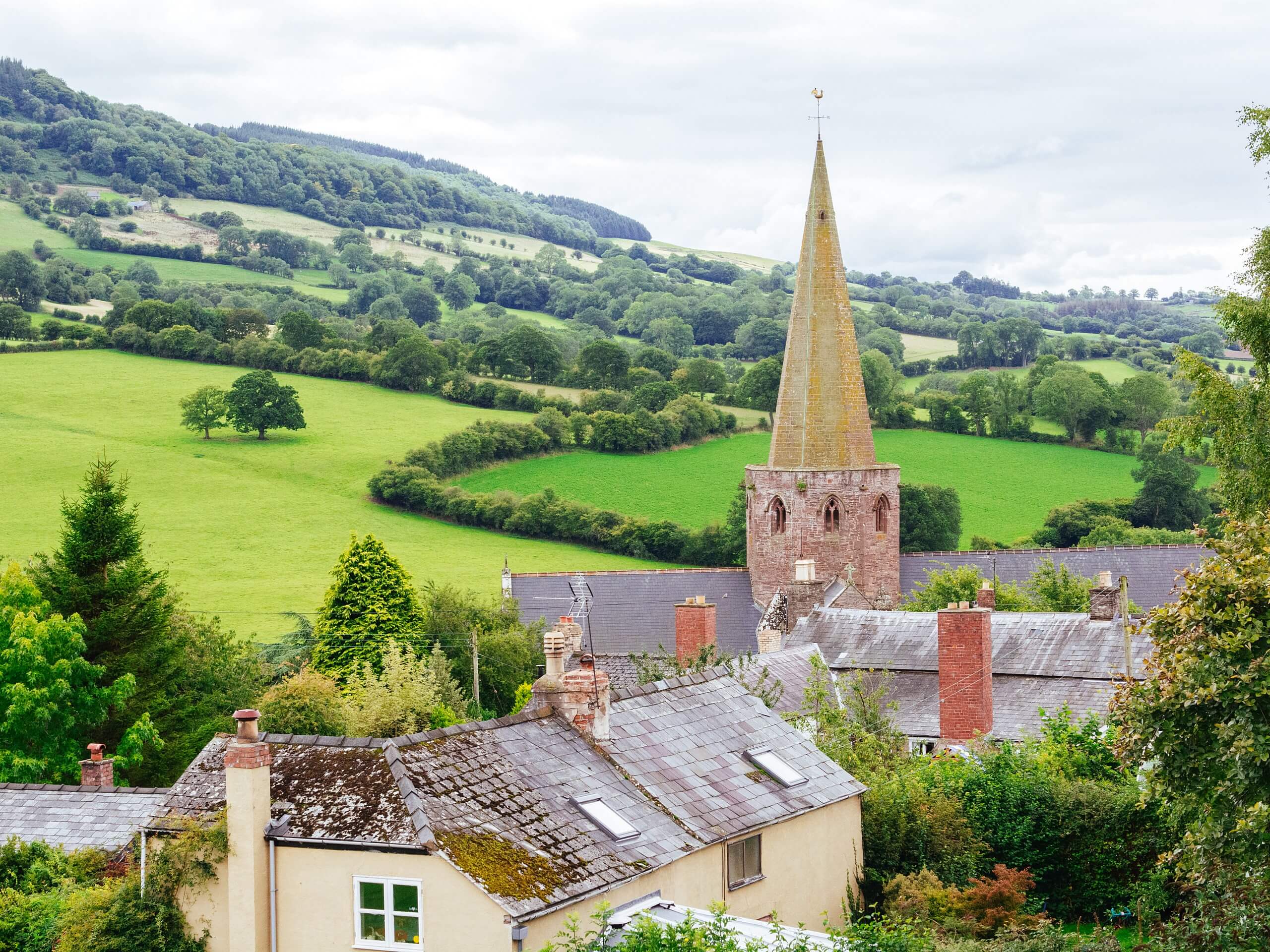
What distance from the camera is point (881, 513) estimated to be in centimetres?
5306

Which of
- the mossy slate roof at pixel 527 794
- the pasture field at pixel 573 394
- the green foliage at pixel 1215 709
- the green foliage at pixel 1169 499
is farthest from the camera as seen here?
the pasture field at pixel 573 394

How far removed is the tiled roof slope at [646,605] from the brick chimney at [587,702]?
3280 centimetres

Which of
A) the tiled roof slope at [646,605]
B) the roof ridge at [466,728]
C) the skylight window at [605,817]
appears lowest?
the tiled roof slope at [646,605]

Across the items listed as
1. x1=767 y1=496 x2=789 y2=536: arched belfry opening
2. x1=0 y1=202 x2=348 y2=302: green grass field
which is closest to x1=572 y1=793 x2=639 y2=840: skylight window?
x1=767 y1=496 x2=789 y2=536: arched belfry opening

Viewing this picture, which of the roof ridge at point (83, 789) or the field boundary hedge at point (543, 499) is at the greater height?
the field boundary hedge at point (543, 499)

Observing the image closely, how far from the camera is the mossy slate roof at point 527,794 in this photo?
16.8m

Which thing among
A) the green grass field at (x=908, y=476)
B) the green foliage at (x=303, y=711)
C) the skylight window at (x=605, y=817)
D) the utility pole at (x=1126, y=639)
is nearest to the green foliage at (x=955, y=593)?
the utility pole at (x=1126, y=639)

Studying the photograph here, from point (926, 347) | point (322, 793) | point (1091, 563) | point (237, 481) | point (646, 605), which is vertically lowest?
point (646, 605)

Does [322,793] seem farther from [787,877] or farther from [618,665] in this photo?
[618,665]

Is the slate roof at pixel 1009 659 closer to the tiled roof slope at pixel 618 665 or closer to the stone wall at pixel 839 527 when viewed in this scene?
the tiled roof slope at pixel 618 665

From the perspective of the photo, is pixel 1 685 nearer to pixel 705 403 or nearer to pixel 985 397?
pixel 705 403

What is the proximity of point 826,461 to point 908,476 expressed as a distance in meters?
34.0

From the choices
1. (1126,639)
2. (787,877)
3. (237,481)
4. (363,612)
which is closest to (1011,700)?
(1126,639)

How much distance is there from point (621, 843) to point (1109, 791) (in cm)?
897
